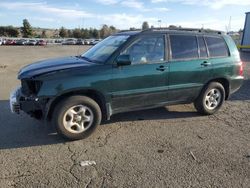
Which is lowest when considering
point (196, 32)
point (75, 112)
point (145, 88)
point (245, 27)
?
point (75, 112)

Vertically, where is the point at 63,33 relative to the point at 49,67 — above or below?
above

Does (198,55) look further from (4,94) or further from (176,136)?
(4,94)

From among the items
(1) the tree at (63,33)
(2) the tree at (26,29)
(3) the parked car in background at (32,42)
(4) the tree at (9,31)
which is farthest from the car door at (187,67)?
(1) the tree at (63,33)

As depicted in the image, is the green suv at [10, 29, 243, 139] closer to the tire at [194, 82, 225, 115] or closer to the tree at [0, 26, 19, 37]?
the tire at [194, 82, 225, 115]

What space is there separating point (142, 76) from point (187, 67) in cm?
109

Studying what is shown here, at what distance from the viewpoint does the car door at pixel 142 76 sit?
16.8ft

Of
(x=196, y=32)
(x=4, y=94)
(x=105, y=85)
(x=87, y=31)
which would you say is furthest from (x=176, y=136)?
(x=87, y=31)

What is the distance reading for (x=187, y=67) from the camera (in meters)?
5.77

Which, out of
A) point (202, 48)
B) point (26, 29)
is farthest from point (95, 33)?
point (202, 48)

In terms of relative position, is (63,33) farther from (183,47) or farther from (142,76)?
(142,76)

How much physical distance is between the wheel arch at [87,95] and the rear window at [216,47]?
2704mm

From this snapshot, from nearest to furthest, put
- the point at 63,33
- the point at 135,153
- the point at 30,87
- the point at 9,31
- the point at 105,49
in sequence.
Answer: the point at 135,153 → the point at 30,87 → the point at 105,49 → the point at 9,31 → the point at 63,33

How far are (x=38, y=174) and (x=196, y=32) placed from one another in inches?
170

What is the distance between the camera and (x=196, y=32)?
241 inches
